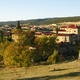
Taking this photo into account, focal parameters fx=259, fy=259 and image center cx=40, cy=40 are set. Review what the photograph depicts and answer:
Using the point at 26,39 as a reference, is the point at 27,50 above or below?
below

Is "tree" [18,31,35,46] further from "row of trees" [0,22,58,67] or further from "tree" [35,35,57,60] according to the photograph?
"tree" [35,35,57,60]

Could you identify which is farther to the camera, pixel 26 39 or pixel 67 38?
pixel 67 38

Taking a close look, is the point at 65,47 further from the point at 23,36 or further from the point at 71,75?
the point at 71,75

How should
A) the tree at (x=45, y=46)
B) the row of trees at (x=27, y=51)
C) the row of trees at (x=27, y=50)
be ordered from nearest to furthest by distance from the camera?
the row of trees at (x=27, y=51), the row of trees at (x=27, y=50), the tree at (x=45, y=46)

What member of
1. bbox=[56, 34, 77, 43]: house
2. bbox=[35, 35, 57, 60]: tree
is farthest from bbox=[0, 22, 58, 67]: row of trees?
bbox=[56, 34, 77, 43]: house

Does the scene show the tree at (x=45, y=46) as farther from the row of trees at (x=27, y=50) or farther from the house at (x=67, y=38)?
the house at (x=67, y=38)

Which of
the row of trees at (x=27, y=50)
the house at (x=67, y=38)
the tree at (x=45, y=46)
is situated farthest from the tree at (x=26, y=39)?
the house at (x=67, y=38)

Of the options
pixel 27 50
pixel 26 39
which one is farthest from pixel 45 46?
pixel 27 50

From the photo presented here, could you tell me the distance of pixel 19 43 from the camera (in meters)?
55.2

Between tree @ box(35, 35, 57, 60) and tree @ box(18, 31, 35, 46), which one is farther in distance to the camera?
tree @ box(35, 35, 57, 60)

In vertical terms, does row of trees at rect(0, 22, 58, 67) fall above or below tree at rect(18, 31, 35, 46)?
below

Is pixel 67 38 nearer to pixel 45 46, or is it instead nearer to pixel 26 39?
pixel 45 46

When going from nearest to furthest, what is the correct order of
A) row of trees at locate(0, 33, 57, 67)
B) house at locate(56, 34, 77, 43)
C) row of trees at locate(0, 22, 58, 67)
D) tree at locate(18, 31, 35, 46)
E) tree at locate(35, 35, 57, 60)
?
Answer: row of trees at locate(0, 33, 57, 67) < row of trees at locate(0, 22, 58, 67) < tree at locate(18, 31, 35, 46) < tree at locate(35, 35, 57, 60) < house at locate(56, 34, 77, 43)

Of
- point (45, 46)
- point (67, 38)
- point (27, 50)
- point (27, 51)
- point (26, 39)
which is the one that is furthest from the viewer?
point (67, 38)
